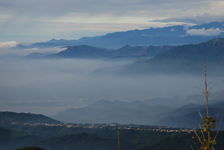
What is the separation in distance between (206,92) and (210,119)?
1.98 meters

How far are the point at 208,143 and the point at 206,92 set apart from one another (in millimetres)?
3209

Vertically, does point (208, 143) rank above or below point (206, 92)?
below

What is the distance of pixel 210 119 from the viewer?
29.3 meters

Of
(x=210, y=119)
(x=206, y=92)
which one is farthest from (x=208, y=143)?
(x=206, y=92)

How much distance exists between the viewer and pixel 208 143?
1163 inches

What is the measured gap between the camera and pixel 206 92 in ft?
92.2

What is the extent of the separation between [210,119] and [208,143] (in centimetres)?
135

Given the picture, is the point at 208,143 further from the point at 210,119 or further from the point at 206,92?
the point at 206,92
